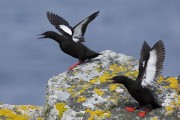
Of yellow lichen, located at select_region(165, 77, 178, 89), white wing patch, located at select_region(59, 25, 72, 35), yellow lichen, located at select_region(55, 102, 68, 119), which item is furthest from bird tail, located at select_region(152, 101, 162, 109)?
white wing patch, located at select_region(59, 25, 72, 35)

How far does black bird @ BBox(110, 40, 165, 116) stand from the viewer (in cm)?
1230

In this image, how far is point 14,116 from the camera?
46.2 ft

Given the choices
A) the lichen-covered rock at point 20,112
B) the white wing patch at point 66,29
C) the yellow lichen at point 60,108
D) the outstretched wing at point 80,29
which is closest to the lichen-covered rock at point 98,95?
the yellow lichen at point 60,108

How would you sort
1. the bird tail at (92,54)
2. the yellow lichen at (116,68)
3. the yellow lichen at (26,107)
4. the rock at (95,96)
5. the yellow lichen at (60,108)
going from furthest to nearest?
the bird tail at (92,54) → the yellow lichen at (26,107) → the yellow lichen at (116,68) → the yellow lichen at (60,108) → the rock at (95,96)

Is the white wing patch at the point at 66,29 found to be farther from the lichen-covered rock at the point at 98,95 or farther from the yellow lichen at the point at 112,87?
the yellow lichen at the point at 112,87

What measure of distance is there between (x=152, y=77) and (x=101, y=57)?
334 cm

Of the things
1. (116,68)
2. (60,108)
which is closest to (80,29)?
(116,68)

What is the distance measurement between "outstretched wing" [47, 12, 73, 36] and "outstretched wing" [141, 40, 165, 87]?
15.6 ft

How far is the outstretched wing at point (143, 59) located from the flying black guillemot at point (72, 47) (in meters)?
3.01

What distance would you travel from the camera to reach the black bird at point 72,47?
51.5 feet

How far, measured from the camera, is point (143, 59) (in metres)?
12.6

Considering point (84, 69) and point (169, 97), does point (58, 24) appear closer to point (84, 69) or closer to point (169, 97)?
point (84, 69)

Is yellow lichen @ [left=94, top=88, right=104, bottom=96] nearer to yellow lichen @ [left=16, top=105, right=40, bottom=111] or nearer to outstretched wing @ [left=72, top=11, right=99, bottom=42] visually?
yellow lichen @ [left=16, top=105, right=40, bottom=111]

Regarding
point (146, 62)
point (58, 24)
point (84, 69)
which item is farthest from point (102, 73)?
point (58, 24)
